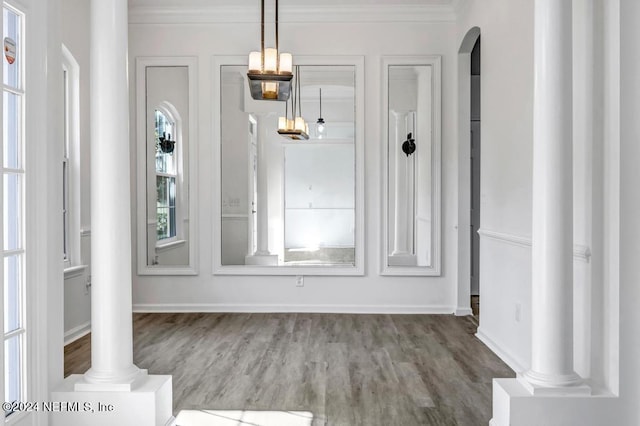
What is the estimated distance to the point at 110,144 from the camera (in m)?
2.46

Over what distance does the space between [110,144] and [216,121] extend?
120 inches

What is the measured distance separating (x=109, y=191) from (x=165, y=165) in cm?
311

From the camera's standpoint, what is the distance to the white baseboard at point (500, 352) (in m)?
3.58

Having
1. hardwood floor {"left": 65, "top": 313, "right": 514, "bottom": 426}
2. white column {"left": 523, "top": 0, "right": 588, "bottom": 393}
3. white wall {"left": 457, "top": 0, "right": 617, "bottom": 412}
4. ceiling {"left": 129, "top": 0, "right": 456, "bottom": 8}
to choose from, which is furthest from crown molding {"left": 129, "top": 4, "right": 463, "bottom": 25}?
hardwood floor {"left": 65, "top": 313, "right": 514, "bottom": 426}

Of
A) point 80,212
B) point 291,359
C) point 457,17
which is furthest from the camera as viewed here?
point 457,17

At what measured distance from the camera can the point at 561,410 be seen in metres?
2.47

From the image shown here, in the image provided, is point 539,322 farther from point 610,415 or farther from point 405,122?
point 405,122

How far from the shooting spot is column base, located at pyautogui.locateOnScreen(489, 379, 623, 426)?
246 centimetres

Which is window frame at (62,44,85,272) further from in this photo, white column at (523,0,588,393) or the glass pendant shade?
white column at (523,0,588,393)

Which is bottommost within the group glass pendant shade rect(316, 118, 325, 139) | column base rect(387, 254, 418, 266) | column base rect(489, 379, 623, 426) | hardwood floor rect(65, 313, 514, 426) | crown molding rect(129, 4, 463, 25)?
hardwood floor rect(65, 313, 514, 426)

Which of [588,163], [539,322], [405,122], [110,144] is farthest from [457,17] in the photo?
[110,144]

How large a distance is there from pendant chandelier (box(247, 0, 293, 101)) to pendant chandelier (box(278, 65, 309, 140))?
1437 millimetres

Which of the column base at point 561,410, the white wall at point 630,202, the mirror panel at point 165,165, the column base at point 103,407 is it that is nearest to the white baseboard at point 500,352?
the column base at point 561,410

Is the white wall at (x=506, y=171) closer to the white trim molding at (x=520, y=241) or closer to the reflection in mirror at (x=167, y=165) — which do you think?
the white trim molding at (x=520, y=241)
